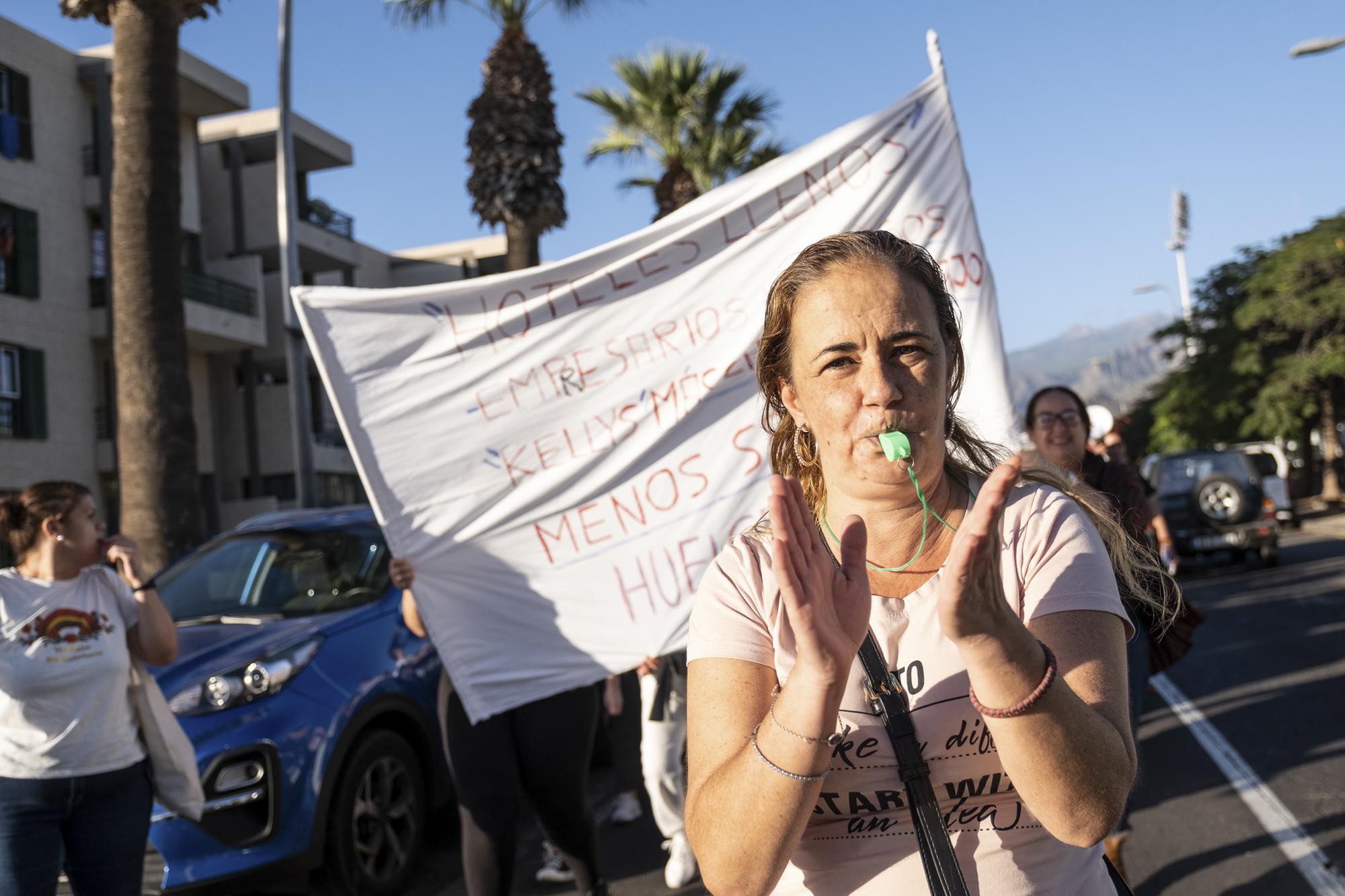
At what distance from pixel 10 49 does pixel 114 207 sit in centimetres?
1472

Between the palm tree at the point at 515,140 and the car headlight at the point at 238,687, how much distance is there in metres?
10.6

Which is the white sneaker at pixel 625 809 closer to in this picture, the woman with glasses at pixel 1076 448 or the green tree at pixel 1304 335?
the woman with glasses at pixel 1076 448

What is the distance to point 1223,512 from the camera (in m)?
16.5

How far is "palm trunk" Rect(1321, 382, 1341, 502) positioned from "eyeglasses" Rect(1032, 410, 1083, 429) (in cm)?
3285

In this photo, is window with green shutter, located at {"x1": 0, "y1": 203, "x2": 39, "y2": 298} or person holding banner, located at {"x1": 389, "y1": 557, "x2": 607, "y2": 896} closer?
person holding banner, located at {"x1": 389, "y1": 557, "x2": 607, "y2": 896}

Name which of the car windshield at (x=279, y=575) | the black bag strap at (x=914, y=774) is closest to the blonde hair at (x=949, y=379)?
the black bag strap at (x=914, y=774)

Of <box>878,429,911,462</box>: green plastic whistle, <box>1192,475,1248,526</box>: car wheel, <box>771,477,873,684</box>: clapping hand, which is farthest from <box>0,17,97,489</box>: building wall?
<box>771,477,873,684</box>: clapping hand

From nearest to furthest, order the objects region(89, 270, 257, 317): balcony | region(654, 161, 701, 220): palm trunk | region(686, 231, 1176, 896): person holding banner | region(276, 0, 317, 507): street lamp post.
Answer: region(686, 231, 1176, 896): person holding banner, region(276, 0, 317, 507): street lamp post, region(654, 161, 701, 220): palm trunk, region(89, 270, 257, 317): balcony

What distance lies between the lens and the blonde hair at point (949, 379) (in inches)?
76.9

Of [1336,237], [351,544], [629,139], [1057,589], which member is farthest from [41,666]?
[1336,237]

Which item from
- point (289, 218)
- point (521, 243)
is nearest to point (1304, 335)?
point (521, 243)

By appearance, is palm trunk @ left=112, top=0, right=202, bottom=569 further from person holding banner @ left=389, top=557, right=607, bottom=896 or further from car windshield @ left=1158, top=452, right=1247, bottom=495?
car windshield @ left=1158, top=452, right=1247, bottom=495

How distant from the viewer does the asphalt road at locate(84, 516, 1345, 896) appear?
16.1 ft

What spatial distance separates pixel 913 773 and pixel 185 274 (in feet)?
83.7
